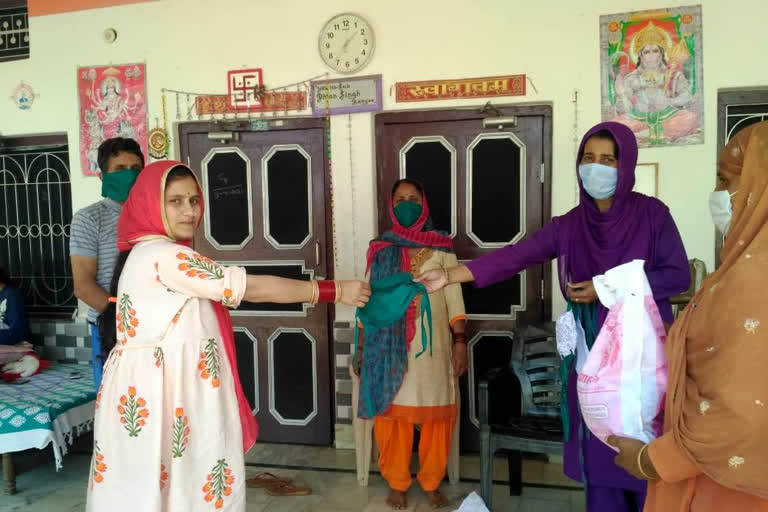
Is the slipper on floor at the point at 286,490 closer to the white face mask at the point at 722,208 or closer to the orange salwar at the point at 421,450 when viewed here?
the orange salwar at the point at 421,450

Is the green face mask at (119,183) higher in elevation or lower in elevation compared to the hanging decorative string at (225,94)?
lower

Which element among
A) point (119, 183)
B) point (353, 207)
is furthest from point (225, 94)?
point (119, 183)

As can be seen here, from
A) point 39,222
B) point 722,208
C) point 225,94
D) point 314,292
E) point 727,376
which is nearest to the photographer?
point 727,376

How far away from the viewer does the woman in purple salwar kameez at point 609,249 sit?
204 cm

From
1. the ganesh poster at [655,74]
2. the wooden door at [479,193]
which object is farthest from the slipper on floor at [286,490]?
the ganesh poster at [655,74]

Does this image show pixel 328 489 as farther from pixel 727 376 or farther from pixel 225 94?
pixel 727 376

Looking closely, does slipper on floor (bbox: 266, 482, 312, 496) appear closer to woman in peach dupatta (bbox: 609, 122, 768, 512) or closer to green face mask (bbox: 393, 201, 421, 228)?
green face mask (bbox: 393, 201, 421, 228)

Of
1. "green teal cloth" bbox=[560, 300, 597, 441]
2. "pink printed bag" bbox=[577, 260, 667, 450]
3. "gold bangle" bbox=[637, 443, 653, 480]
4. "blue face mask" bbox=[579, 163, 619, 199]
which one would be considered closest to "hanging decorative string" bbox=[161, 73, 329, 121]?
"blue face mask" bbox=[579, 163, 619, 199]

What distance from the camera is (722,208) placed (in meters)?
1.33

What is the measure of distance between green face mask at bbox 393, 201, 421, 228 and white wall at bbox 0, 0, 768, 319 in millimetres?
590

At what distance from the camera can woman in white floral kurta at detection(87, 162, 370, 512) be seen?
185cm

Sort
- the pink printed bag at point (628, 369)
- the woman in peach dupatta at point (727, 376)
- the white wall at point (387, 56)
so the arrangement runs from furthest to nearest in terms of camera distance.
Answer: the white wall at point (387, 56) → the pink printed bag at point (628, 369) → the woman in peach dupatta at point (727, 376)

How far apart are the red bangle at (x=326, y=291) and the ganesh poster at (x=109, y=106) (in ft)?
8.23

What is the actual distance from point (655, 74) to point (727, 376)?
2.62 m
